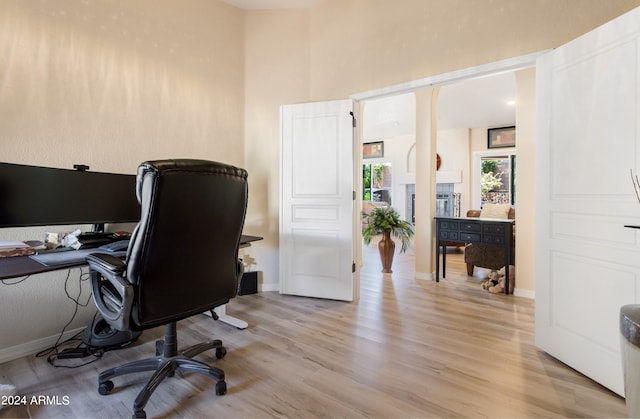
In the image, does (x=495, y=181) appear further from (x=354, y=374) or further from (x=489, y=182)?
(x=354, y=374)

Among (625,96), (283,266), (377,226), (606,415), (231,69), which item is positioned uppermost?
(231,69)

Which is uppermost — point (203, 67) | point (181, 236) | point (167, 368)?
point (203, 67)

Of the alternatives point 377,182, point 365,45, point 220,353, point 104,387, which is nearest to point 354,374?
point 220,353

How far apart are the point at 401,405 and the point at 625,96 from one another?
1.98 m

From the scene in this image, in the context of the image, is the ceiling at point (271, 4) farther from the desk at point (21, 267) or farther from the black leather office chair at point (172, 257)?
the desk at point (21, 267)

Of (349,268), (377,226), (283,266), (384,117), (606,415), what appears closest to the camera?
(606,415)

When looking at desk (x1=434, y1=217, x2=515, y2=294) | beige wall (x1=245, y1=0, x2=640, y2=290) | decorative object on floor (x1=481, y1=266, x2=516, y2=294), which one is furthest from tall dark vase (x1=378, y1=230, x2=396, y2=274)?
decorative object on floor (x1=481, y1=266, x2=516, y2=294)

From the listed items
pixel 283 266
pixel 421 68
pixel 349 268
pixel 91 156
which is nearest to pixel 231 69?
pixel 91 156

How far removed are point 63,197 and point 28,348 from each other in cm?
106

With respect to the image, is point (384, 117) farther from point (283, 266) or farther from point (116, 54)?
point (116, 54)

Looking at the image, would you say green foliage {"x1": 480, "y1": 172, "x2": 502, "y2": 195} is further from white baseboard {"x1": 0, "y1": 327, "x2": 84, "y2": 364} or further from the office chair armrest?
white baseboard {"x1": 0, "y1": 327, "x2": 84, "y2": 364}

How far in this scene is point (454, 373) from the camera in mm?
1871

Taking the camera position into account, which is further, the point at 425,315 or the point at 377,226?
the point at 377,226

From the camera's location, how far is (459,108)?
612cm
